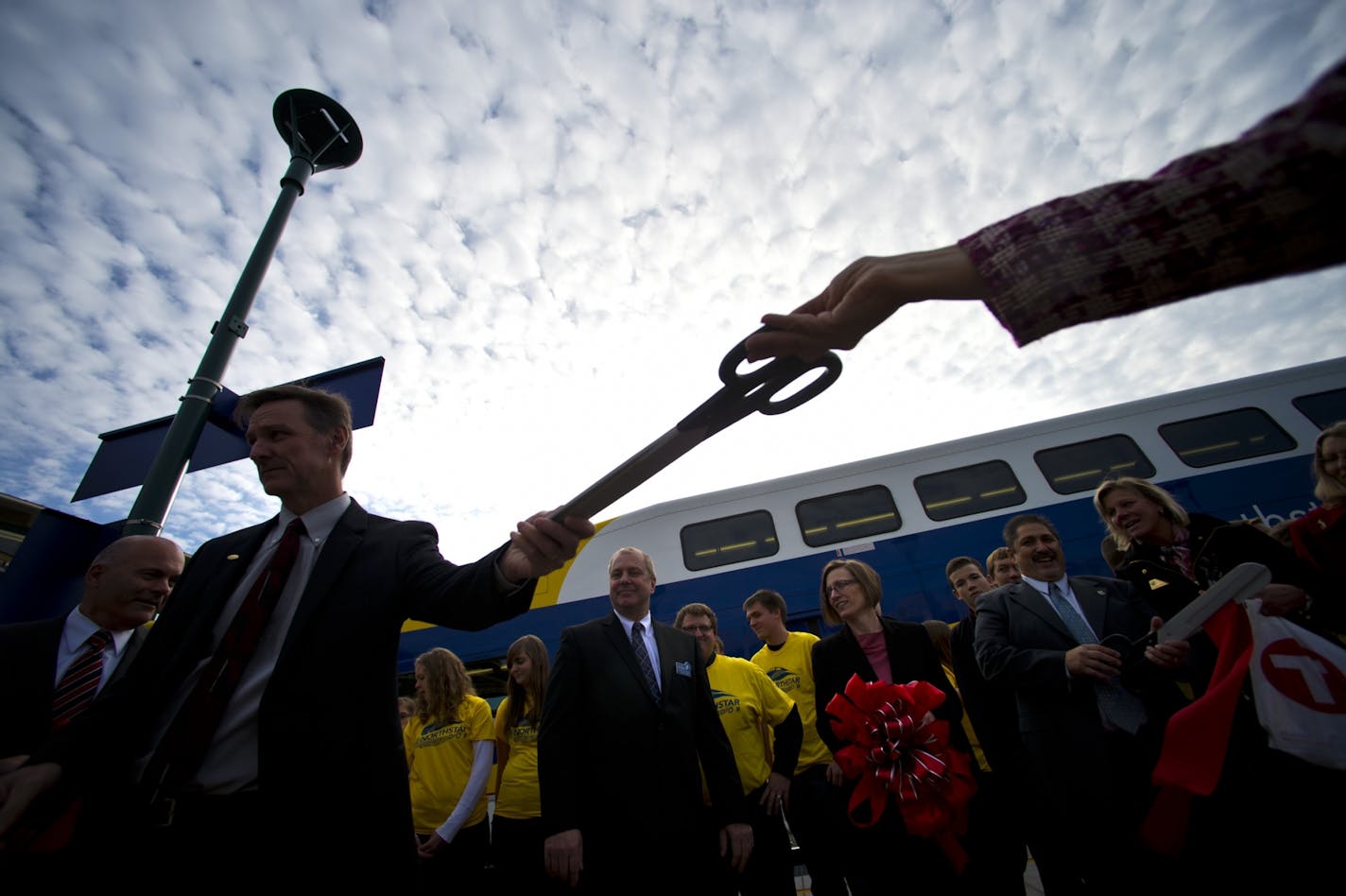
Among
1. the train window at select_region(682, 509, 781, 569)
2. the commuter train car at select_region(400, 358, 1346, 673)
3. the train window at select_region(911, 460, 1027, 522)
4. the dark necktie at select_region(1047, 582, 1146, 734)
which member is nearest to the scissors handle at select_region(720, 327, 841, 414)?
the dark necktie at select_region(1047, 582, 1146, 734)

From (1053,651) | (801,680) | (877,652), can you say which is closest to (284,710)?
(1053,651)

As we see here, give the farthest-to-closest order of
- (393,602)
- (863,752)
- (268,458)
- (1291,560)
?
1. (863,752)
2. (1291,560)
3. (268,458)
4. (393,602)

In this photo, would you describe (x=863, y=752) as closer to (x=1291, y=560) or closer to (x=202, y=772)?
(x=1291, y=560)

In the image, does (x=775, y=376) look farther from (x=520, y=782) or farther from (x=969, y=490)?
(x=969, y=490)

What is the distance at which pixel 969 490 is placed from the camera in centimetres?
787

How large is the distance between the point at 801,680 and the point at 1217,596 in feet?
9.59

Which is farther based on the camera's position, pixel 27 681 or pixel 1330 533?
pixel 1330 533

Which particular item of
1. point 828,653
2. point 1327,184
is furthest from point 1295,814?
point 1327,184

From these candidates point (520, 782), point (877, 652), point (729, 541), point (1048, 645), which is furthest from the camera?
point (729, 541)

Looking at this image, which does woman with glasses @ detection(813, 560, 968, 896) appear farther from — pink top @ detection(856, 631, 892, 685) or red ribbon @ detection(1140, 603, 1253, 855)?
red ribbon @ detection(1140, 603, 1253, 855)

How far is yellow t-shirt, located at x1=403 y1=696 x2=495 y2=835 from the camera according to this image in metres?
4.26

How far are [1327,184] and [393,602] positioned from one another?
82.2 inches

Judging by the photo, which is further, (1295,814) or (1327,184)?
(1295,814)

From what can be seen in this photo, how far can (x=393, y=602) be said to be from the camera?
161 centimetres
